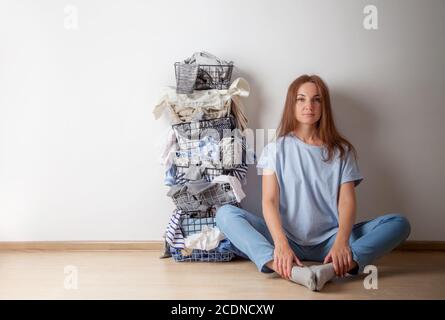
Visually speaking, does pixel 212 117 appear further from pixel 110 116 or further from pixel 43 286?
pixel 43 286

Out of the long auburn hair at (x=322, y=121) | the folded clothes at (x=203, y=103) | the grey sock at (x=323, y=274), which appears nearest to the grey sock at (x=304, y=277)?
the grey sock at (x=323, y=274)

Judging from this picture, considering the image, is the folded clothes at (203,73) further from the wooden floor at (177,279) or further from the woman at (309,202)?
the wooden floor at (177,279)

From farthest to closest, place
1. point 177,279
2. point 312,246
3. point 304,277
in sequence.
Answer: point 312,246 → point 177,279 → point 304,277

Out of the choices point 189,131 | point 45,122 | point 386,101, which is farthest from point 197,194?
point 386,101

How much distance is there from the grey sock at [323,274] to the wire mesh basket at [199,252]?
1.54 ft

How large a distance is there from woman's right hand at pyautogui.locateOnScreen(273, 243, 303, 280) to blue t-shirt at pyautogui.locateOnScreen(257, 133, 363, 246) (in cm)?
22

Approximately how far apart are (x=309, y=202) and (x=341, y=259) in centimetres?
29

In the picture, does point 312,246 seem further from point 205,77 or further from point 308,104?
point 205,77

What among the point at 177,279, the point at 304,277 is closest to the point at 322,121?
the point at 304,277

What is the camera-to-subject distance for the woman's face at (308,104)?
1.74m

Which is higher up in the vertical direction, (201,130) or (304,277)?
(201,130)

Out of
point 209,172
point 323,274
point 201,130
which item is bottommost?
point 323,274

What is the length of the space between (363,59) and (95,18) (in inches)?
47.9

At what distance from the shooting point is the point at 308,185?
5.60 feet
